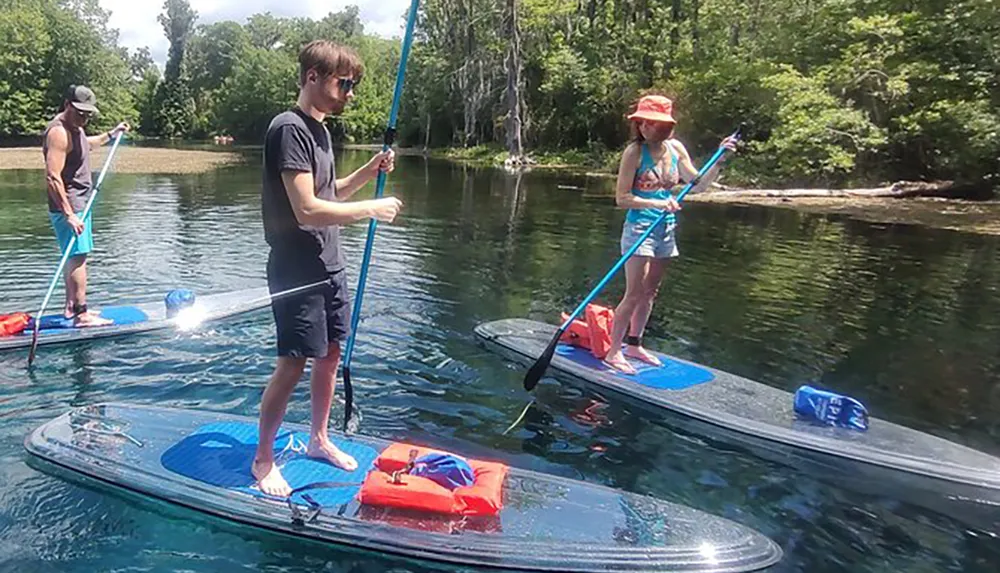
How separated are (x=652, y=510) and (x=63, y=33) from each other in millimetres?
78003

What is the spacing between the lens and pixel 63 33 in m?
67.2

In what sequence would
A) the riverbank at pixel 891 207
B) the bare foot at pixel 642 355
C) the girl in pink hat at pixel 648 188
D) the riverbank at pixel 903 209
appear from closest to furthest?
1. the girl in pink hat at pixel 648 188
2. the bare foot at pixel 642 355
3. the riverbank at pixel 903 209
4. the riverbank at pixel 891 207

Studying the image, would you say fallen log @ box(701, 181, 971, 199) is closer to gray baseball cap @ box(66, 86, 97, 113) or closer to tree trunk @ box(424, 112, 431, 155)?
gray baseball cap @ box(66, 86, 97, 113)

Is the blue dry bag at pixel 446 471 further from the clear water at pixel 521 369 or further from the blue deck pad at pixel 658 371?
the blue deck pad at pixel 658 371

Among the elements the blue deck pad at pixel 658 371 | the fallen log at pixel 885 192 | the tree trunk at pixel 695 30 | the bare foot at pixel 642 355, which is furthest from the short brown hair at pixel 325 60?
the tree trunk at pixel 695 30

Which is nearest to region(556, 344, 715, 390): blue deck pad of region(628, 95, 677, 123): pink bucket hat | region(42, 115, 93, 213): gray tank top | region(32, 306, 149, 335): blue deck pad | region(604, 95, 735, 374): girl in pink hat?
region(604, 95, 735, 374): girl in pink hat

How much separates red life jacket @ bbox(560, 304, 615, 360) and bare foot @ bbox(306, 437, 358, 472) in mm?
3279

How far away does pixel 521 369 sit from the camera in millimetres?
7629

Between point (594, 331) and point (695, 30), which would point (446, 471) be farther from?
point (695, 30)

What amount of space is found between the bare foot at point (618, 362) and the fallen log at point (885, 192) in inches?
820

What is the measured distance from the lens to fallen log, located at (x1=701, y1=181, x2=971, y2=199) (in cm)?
2686

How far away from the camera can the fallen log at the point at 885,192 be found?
2686 cm

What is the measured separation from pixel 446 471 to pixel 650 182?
348 centimetres

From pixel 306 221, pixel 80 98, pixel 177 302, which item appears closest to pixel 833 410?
pixel 306 221
